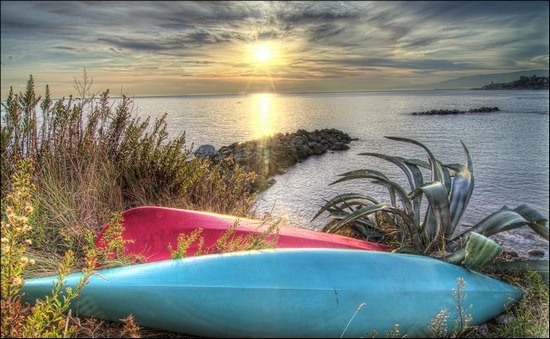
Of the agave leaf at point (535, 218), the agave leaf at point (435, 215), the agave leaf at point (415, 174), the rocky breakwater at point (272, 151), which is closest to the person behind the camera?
the agave leaf at point (535, 218)

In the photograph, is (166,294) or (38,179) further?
(38,179)

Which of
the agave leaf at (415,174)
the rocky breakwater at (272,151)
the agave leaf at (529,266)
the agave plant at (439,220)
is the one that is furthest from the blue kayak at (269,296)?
the rocky breakwater at (272,151)

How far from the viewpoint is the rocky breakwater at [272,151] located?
23.2ft

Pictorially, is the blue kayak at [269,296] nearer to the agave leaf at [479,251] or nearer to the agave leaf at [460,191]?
the agave leaf at [479,251]

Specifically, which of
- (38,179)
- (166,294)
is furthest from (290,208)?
(166,294)

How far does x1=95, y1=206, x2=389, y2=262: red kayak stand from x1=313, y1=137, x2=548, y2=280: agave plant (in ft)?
1.05

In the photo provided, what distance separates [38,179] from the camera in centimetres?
357

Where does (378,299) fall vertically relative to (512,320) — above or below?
above

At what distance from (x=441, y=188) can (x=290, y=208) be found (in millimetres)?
2348

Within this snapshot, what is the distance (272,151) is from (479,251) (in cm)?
563

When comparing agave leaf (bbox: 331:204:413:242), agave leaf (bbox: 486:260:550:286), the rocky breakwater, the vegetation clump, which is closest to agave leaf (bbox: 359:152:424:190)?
agave leaf (bbox: 331:204:413:242)

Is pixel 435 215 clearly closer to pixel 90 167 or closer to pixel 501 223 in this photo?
pixel 501 223

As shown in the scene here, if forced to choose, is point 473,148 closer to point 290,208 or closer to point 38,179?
point 290,208

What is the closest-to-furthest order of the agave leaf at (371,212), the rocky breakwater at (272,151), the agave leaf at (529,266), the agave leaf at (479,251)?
the agave leaf at (479,251)
the agave leaf at (529,266)
the agave leaf at (371,212)
the rocky breakwater at (272,151)
